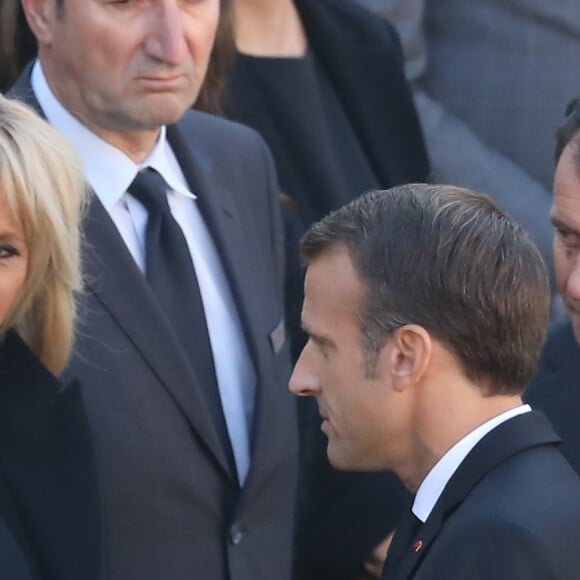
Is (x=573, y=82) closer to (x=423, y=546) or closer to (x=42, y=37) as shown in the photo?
(x=42, y=37)

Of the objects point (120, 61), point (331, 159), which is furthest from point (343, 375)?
point (331, 159)

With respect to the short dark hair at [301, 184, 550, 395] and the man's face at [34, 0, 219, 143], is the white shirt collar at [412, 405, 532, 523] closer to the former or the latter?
the short dark hair at [301, 184, 550, 395]

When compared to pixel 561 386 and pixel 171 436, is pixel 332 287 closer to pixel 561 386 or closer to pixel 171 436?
pixel 171 436

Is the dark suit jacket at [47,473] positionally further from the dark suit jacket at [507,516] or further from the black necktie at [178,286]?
the dark suit jacket at [507,516]

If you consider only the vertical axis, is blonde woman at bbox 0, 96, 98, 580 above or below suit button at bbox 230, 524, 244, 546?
above

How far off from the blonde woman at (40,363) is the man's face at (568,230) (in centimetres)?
91

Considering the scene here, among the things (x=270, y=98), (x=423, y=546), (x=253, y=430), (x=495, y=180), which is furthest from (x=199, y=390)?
(x=495, y=180)

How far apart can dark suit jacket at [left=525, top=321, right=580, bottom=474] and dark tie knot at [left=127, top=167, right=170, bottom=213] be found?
831mm

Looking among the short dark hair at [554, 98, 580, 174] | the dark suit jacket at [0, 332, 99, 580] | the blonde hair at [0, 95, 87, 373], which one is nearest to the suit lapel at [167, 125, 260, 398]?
the blonde hair at [0, 95, 87, 373]

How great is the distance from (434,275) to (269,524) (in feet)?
3.46

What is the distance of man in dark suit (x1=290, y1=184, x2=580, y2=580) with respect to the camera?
2256 mm

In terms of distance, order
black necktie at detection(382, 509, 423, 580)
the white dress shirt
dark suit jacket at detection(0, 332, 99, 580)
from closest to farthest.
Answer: black necktie at detection(382, 509, 423, 580)
dark suit jacket at detection(0, 332, 99, 580)
the white dress shirt

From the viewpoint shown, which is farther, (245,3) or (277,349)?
(245,3)

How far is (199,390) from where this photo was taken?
307 cm
